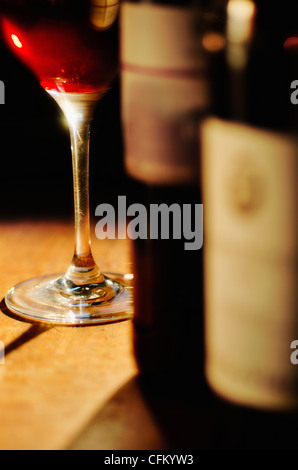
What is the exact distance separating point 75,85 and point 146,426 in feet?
1.14

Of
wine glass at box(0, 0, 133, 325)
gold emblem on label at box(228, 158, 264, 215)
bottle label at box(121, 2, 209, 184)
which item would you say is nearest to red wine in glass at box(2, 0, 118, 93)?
wine glass at box(0, 0, 133, 325)

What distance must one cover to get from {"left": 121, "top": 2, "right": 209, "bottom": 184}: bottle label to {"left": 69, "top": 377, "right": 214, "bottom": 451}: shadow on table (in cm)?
14

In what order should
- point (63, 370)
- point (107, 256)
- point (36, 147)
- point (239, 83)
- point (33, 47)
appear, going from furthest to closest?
point (36, 147)
point (107, 256)
point (33, 47)
point (63, 370)
point (239, 83)

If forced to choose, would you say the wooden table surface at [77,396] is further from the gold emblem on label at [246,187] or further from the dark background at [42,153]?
the dark background at [42,153]

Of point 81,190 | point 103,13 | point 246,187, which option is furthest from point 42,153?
point 246,187

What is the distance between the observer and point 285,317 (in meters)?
0.36

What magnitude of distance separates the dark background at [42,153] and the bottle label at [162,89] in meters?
0.50

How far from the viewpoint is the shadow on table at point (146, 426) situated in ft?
1.24

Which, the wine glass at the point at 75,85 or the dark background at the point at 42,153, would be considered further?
the dark background at the point at 42,153

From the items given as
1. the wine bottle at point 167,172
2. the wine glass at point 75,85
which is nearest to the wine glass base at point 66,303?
the wine glass at point 75,85
